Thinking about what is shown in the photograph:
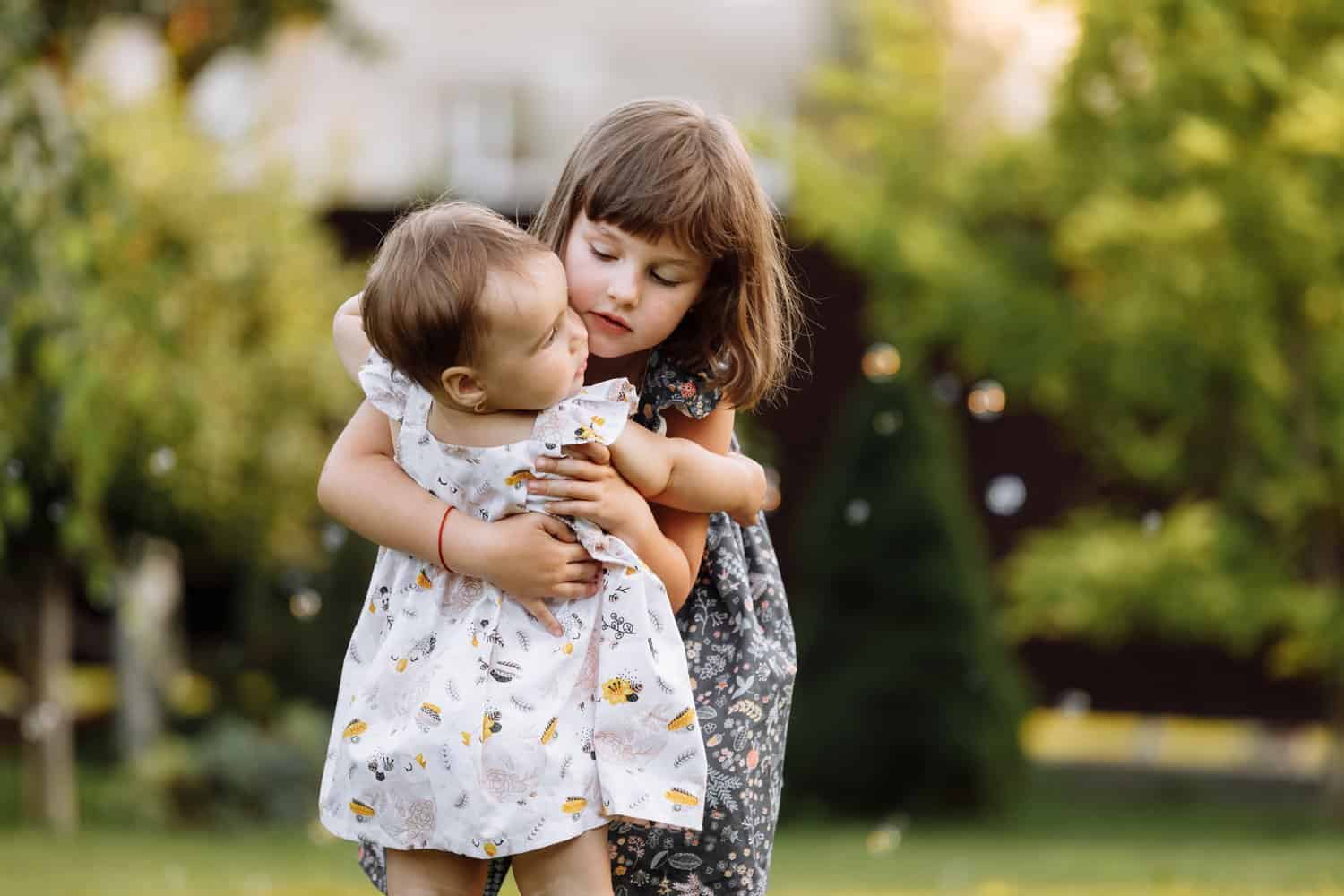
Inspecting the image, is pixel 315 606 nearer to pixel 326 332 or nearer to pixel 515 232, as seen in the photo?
pixel 326 332

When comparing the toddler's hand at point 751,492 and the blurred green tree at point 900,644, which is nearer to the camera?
the toddler's hand at point 751,492

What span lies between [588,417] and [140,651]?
318 inches

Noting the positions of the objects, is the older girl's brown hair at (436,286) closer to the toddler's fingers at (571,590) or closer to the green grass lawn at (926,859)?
the toddler's fingers at (571,590)

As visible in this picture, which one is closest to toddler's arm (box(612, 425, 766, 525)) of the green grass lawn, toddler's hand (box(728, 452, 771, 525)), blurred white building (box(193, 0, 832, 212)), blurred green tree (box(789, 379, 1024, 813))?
toddler's hand (box(728, 452, 771, 525))

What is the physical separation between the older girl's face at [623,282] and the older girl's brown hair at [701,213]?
2cm

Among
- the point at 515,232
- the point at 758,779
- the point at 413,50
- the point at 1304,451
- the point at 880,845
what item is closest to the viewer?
the point at 515,232

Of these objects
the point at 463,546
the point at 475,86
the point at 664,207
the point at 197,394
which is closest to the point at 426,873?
the point at 463,546

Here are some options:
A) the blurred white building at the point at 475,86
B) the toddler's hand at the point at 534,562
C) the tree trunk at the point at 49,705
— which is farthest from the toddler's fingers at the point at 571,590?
the blurred white building at the point at 475,86

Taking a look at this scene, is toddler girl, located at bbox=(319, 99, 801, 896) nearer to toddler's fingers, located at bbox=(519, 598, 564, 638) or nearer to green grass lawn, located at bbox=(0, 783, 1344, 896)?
toddler's fingers, located at bbox=(519, 598, 564, 638)

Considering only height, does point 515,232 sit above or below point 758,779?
above

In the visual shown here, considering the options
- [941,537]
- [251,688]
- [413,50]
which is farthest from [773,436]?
[413,50]

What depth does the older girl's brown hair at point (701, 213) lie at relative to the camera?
214 cm

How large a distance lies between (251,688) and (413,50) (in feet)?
26.2

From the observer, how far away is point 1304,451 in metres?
8.60
